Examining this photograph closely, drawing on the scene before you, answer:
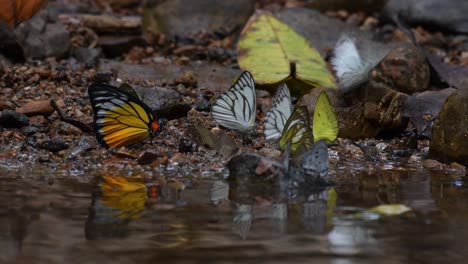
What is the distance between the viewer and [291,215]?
3.29 metres

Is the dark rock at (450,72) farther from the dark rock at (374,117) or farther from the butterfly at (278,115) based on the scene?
the butterfly at (278,115)

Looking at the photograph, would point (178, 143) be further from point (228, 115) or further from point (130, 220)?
point (130, 220)

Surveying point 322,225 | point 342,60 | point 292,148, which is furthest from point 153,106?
point 322,225

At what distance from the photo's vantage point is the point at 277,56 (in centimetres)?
620

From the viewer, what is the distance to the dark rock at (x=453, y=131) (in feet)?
15.3

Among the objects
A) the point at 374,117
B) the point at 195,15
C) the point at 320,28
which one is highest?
the point at 195,15

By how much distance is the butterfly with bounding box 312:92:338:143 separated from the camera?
498cm

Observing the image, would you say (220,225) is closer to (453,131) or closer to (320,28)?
(453,131)

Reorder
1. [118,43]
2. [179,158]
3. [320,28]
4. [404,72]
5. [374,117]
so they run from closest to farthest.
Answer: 1. [179,158]
2. [374,117]
3. [404,72]
4. [118,43]
5. [320,28]

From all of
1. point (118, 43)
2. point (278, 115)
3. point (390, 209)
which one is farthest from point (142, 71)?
point (390, 209)

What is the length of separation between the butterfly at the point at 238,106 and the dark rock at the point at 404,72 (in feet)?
4.93

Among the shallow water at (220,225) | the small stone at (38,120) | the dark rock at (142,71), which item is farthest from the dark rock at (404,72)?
the small stone at (38,120)

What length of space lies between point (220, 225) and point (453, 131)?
2098 mm

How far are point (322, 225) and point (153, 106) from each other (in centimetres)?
244
